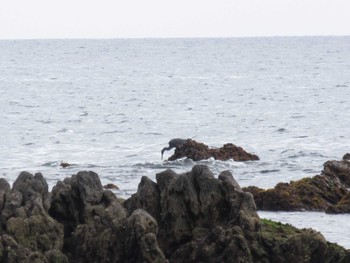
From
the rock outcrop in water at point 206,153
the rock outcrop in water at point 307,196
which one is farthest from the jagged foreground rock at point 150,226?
the rock outcrop in water at point 206,153

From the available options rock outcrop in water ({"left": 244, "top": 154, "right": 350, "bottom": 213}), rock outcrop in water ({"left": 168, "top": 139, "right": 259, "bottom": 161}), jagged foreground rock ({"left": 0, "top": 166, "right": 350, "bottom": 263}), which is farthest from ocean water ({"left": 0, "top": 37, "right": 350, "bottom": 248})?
jagged foreground rock ({"left": 0, "top": 166, "right": 350, "bottom": 263})

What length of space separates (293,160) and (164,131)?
13381mm

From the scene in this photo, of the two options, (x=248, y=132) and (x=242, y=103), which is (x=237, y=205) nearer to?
(x=248, y=132)

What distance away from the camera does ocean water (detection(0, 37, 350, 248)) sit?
101ft

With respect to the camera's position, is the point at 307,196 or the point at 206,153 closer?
the point at 307,196

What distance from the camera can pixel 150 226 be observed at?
15016 millimetres

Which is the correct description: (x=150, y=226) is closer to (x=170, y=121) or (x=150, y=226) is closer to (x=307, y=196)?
(x=307, y=196)

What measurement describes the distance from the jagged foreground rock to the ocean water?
337 centimetres

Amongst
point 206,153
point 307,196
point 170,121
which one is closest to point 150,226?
point 307,196

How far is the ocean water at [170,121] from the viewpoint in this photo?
3092 centimetres

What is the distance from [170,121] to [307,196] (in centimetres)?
2918

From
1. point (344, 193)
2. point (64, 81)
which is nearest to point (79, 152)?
point (344, 193)

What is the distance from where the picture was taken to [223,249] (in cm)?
1486

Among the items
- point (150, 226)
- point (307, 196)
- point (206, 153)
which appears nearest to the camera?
point (150, 226)
